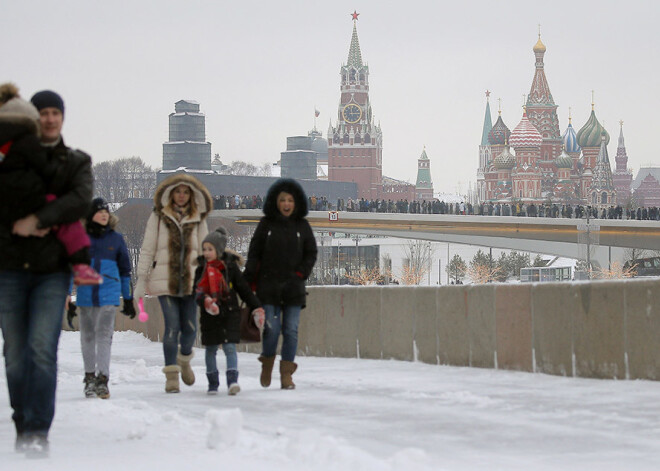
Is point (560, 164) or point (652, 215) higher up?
point (560, 164)

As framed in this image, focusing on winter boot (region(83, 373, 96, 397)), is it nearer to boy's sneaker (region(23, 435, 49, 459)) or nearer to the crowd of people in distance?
boy's sneaker (region(23, 435, 49, 459))

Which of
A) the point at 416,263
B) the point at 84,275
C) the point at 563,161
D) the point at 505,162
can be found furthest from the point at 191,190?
the point at 563,161

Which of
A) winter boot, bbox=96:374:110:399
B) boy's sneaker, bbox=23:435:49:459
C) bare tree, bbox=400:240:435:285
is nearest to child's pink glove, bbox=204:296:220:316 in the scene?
winter boot, bbox=96:374:110:399

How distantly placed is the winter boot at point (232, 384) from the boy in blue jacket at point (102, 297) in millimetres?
770

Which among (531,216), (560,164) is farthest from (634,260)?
(560,164)

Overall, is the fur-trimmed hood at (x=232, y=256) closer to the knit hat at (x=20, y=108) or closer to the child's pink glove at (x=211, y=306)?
the child's pink glove at (x=211, y=306)

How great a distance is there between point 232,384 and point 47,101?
10.4 ft

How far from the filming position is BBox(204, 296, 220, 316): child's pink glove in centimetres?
856

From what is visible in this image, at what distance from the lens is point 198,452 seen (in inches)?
213

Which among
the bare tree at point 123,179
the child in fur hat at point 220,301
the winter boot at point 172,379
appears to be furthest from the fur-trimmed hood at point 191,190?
the bare tree at point 123,179

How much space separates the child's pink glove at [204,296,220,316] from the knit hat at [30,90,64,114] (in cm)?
287

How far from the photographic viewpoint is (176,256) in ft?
29.6

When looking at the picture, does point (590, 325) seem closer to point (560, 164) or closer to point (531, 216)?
point (531, 216)

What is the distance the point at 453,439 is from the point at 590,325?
10.6ft
